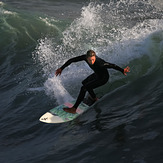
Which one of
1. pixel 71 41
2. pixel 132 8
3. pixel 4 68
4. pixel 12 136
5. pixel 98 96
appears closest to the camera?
pixel 12 136

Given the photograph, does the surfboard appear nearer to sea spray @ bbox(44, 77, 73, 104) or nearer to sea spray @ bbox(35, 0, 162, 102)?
sea spray @ bbox(44, 77, 73, 104)

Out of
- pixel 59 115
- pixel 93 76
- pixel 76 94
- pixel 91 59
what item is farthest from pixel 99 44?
pixel 91 59

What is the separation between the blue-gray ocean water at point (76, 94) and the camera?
5.16 m

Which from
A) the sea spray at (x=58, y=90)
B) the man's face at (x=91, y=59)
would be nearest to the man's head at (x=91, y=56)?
the man's face at (x=91, y=59)

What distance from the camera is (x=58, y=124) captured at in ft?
22.3

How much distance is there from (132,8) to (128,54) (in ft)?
44.6

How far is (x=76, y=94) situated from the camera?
852 centimetres

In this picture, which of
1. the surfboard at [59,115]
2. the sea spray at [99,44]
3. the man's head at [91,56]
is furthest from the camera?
the sea spray at [99,44]

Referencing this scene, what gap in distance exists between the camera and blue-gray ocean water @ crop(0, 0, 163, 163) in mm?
5160

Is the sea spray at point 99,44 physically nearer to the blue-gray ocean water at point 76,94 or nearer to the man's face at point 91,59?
the blue-gray ocean water at point 76,94

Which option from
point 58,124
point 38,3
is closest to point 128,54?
point 58,124

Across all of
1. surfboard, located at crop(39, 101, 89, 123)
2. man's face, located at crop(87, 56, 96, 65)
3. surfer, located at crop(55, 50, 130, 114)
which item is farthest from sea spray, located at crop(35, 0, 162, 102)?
man's face, located at crop(87, 56, 96, 65)

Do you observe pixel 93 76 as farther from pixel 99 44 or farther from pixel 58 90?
pixel 99 44

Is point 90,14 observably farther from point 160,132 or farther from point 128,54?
point 160,132
